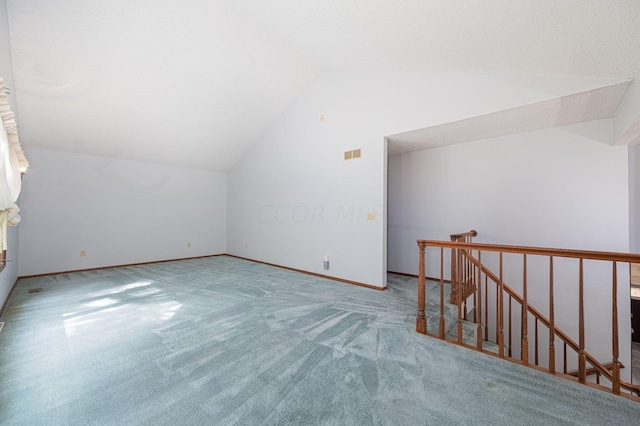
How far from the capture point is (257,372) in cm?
184

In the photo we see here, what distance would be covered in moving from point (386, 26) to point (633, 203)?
3.83m

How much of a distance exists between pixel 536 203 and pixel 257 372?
4357mm

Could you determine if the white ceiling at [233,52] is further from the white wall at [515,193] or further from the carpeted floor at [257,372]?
the carpeted floor at [257,372]

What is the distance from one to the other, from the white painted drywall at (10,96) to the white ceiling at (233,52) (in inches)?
7.4

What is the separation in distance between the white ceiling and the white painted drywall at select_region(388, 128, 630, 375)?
4.21ft

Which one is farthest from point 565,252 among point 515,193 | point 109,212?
point 109,212

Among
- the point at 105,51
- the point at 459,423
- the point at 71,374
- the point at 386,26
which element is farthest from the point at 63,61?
the point at 459,423

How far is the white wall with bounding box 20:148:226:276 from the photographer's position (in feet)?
15.3

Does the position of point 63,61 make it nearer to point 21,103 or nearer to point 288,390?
point 21,103

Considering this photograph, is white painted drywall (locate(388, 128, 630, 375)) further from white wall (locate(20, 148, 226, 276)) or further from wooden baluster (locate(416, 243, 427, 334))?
white wall (locate(20, 148, 226, 276))

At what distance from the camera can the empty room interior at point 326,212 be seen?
1693mm

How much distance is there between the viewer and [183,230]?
659 centimetres

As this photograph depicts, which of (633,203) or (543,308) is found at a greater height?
(633,203)

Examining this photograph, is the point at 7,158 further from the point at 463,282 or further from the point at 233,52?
the point at 463,282
